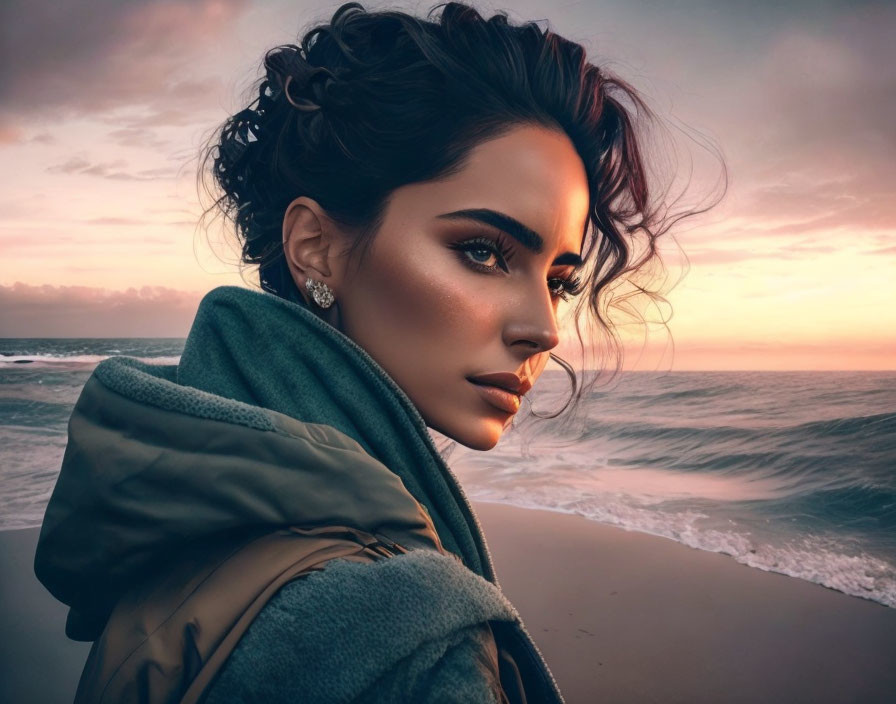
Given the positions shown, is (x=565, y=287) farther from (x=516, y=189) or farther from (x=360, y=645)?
(x=360, y=645)

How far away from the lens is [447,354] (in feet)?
5.41

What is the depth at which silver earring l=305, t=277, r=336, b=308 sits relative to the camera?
1756 millimetres

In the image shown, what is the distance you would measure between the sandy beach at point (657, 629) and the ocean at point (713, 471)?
0.65 m

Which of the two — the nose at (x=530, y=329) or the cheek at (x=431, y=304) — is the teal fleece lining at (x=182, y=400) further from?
the nose at (x=530, y=329)

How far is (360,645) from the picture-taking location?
0.77 metres

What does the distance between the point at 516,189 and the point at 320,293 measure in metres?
0.64

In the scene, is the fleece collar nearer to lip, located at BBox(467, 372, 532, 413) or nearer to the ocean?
lip, located at BBox(467, 372, 532, 413)

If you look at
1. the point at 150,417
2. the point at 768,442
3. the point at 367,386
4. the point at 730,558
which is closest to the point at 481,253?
the point at 367,386

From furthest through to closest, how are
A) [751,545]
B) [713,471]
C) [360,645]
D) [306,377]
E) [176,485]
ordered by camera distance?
[713,471] → [751,545] → [306,377] → [176,485] → [360,645]

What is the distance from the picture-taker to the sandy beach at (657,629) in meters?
3.45

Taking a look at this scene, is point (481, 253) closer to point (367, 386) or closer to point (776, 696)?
point (367, 386)

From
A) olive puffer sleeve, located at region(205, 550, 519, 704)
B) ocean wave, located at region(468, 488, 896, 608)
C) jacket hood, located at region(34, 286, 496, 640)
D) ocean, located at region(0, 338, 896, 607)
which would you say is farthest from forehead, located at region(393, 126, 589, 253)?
ocean wave, located at region(468, 488, 896, 608)

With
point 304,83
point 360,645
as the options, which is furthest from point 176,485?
point 304,83

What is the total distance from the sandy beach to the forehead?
9.08 feet
